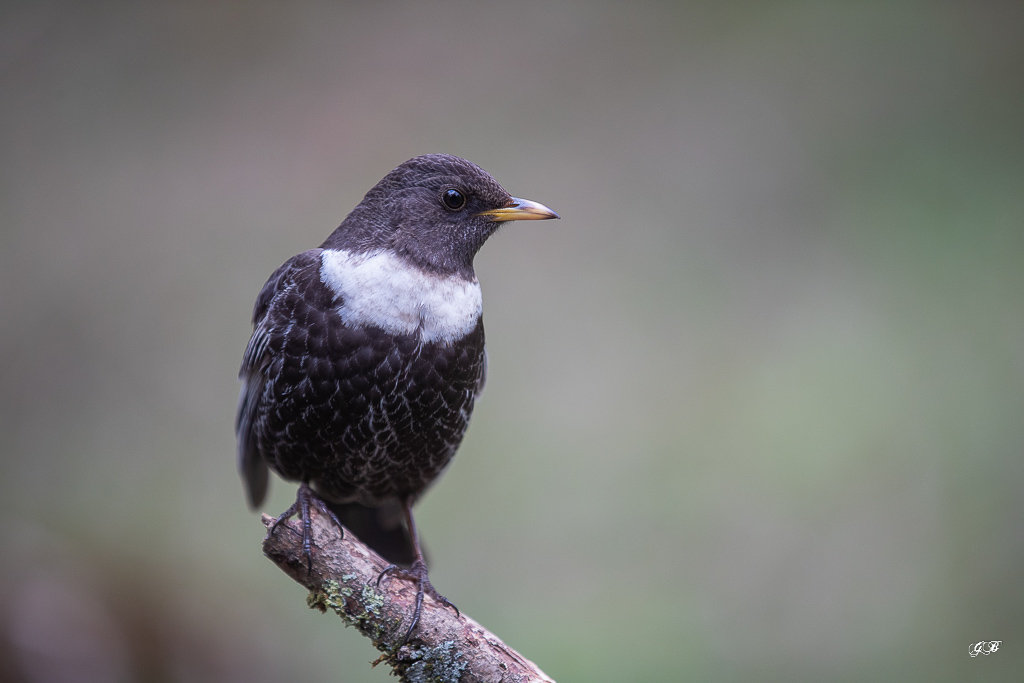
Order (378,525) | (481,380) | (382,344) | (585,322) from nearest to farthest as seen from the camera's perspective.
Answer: (382,344), (481,380), (378,525), (585,322)

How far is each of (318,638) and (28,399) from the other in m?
2.70

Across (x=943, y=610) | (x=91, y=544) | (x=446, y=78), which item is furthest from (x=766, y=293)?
(x=91, y=544)

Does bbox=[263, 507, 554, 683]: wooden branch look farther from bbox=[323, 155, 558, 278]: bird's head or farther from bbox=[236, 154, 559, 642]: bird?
bbox=[323, 155, 558, 278]: bird's head

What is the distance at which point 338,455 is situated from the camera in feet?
9.61

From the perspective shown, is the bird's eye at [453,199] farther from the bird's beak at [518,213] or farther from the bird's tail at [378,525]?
the bird's tail at [378,525]

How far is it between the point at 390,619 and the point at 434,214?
157cm

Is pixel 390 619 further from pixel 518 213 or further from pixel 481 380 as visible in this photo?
pixel 518 213

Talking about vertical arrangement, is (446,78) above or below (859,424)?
above

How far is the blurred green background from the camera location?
4863mm

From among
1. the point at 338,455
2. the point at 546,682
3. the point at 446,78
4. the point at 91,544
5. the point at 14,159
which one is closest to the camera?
the point at 546,682

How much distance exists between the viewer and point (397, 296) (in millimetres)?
2795

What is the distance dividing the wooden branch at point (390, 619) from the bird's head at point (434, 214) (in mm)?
1134

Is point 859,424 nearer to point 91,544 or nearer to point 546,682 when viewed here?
point 546,682

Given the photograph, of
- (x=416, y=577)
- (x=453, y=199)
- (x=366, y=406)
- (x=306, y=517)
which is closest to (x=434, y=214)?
(x=453, y=199)
